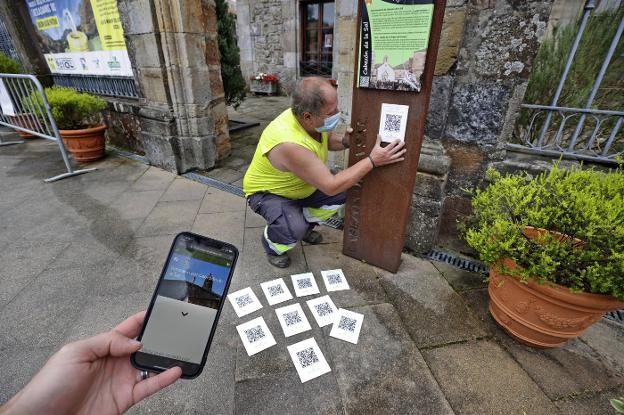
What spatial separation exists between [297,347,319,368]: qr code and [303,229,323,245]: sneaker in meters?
1.18

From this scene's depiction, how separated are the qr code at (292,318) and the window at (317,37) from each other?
33.6 ft

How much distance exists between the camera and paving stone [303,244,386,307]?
7.11 feet

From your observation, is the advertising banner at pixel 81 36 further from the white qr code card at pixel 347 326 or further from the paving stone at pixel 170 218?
the white qr code card at pixel 347 326

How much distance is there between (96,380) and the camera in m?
1.14

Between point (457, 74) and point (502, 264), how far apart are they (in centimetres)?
138

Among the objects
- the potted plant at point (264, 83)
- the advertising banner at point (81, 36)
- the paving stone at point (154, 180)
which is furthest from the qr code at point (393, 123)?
the potted plant at point (264, 83)

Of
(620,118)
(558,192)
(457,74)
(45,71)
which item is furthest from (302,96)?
(45,71)

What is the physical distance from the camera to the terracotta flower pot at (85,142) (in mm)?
4395

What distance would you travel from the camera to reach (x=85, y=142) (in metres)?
4.52

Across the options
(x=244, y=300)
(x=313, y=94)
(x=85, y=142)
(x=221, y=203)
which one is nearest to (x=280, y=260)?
(x=244, y=300)

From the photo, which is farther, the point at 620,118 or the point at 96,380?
the point at 620,118

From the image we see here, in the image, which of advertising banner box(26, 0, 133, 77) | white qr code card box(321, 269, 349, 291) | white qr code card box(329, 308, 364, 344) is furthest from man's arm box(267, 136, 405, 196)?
advertising banner box(26, 0, 133, 77)

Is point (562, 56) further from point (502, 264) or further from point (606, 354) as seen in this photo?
point (606, 354)

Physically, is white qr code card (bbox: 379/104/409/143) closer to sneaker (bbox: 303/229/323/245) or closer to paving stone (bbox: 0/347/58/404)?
sneaker (bbox: 303/229/323/245)
